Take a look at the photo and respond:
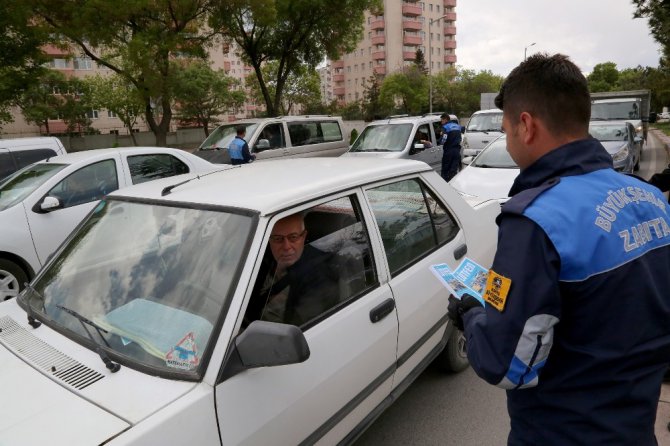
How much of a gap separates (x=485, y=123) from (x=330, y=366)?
1491 centimetres

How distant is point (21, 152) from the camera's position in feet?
22.1

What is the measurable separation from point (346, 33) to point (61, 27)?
12.1 meters

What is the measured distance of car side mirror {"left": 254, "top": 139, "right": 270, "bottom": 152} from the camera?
404 inches

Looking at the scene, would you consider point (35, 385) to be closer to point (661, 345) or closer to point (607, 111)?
point (661, 345)

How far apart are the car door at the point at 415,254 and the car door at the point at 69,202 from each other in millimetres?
3987

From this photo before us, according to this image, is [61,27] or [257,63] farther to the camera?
[257,63]

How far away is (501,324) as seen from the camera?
126 cm

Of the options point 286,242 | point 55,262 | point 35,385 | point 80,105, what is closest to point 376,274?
point 286,242

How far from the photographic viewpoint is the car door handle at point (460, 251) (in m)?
3.09

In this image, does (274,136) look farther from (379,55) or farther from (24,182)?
(379,55)

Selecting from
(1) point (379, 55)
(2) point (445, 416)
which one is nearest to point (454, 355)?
(2) point (445, 416)

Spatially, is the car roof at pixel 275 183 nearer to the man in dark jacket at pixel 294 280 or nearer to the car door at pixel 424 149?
the man in dark jacket at pixel 294 280

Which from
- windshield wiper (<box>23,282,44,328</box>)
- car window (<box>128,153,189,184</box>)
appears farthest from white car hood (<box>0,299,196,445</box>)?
car window (<box>128,153,189,184</box>)

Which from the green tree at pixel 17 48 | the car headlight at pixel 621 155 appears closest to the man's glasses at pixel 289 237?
the car headlight at pixel 621 155
